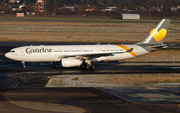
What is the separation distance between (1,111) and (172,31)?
3112 inches

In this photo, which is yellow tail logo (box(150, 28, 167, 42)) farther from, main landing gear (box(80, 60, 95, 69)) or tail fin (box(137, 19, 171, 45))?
main landing gear (box(80, 60, 95, 69))

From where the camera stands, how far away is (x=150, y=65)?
45.6 m

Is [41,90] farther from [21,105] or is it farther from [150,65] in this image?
[150,65]

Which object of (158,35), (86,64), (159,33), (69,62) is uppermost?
(159,33)

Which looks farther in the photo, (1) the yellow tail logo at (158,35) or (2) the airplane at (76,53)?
(1) the yellow tail logo at (158,35)

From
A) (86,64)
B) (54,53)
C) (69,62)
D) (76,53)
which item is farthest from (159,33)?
(54,53)

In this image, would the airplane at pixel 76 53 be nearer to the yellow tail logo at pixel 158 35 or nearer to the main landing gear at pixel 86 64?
the main landing gear at pixel 86 64

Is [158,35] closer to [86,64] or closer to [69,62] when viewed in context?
Result: [86,64]

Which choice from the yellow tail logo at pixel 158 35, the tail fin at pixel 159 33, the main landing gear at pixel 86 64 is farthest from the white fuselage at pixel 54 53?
the yellow tail logo at pixel 158 35

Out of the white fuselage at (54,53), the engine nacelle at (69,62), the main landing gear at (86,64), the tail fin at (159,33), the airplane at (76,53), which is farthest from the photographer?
the tail fin at (159,33)

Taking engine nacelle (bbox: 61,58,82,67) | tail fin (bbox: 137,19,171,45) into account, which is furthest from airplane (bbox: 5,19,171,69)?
tail fin (bbox: 137,19,171,45)

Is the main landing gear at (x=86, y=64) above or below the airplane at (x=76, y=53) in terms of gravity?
below

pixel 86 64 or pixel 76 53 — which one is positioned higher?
pixel 76 53

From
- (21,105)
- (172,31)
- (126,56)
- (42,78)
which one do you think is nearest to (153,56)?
(126,56)
